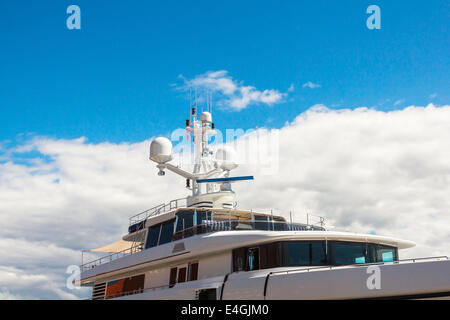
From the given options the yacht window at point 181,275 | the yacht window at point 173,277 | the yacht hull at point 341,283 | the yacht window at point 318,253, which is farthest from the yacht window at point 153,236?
the yacht window at point 318,253

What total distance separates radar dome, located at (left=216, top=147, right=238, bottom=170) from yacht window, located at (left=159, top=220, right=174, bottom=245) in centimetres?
498

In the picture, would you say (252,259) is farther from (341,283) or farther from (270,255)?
(341,283)

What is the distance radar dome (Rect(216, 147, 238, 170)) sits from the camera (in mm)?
26703

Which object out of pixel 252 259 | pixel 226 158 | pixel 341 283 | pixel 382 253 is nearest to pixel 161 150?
pixel 226 158

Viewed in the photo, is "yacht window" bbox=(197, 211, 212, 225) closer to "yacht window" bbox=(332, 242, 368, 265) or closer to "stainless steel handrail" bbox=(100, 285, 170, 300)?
"stainless steel handrail" bbox=(100, 285, 170, 300)

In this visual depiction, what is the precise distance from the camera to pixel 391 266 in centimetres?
1451

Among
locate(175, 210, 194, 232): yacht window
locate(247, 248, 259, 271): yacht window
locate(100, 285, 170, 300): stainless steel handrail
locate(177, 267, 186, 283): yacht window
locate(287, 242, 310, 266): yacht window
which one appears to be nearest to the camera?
locate(287, 242, 310, 266): yacht window

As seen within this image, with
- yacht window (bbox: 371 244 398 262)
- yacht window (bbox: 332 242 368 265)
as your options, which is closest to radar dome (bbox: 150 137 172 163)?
yacht window (bbox: 332 242 368 265)

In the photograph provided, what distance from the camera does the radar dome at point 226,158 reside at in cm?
2670

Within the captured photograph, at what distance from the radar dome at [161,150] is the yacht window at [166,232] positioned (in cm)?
342

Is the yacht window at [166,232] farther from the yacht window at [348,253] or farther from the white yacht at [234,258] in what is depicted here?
the yacht window at [348,253]
